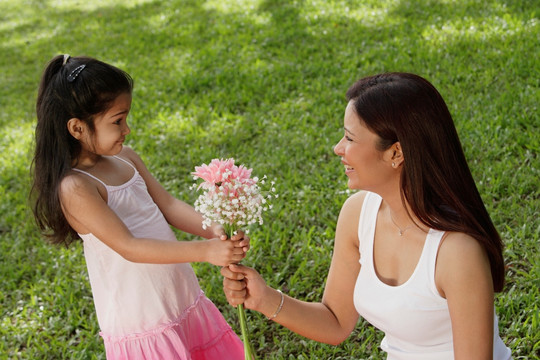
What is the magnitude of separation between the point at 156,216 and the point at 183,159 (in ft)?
10.3

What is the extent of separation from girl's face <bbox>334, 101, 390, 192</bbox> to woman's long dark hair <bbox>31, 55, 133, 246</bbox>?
1050mm

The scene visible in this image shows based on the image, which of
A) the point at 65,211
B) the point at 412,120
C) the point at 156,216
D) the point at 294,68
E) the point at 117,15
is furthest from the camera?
the point at 117,15

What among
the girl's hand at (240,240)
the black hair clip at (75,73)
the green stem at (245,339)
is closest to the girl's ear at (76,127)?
the black hair clip at (75,73)

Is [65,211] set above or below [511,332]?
above

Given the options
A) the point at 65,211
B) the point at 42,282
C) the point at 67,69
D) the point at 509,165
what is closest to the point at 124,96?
the point at 67,69

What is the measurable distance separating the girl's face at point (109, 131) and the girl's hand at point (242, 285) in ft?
2.43

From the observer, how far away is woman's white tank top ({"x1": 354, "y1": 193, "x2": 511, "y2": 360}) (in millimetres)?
2256

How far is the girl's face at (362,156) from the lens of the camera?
233cm

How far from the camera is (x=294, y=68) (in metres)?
7.29

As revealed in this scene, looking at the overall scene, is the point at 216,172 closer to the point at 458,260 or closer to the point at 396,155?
the point at 396,155

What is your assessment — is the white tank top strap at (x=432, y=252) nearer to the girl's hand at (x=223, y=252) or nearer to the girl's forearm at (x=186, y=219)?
the girl's hand at (x=223, y=252)

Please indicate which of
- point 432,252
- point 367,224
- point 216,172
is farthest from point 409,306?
point 216,172

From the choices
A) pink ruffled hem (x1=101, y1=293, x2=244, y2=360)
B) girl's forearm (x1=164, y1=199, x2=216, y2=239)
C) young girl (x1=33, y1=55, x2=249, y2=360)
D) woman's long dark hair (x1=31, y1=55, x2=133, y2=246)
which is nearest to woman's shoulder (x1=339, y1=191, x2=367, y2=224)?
young girl (x1=33, y1=55, x2=249, y2=360)

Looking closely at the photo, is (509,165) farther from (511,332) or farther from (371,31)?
(371,31)
